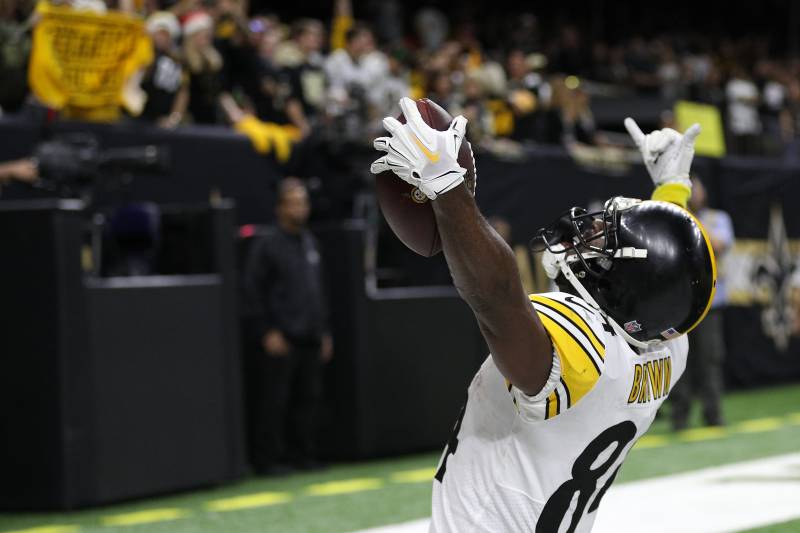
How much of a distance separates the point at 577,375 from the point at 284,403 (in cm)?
531

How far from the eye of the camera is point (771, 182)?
→ 13.4 m

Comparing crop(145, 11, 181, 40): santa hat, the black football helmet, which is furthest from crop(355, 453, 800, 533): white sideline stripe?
crop(145, 11, 181, 40): santa hat

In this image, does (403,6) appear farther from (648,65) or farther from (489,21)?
(648,65)

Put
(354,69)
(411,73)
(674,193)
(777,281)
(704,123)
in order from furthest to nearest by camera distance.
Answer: (704,123) → (777,281) → (411,73) → (354,69) → (674,193)

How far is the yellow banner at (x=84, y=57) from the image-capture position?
7543 mm

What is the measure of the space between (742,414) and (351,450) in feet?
13.9

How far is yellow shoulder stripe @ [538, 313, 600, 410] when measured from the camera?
94.2 inches

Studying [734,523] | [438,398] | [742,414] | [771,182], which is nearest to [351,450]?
[438,398]

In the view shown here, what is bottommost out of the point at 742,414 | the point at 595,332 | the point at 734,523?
the point at 742,414

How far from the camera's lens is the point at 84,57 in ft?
25.6

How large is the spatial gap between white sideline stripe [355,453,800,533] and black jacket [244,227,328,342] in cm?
205

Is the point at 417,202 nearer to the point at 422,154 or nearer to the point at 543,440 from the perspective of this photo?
the point at 422,154

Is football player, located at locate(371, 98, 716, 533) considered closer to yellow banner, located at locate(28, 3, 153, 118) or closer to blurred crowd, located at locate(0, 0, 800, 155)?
yellow banner, located at locate(28, 3, 153, 118)

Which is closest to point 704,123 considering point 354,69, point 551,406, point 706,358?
point 354,69
